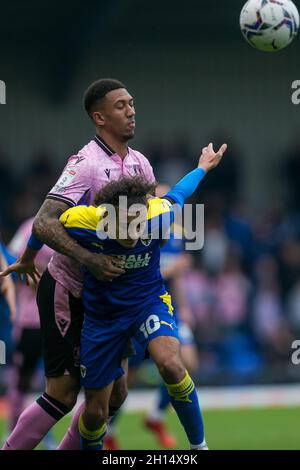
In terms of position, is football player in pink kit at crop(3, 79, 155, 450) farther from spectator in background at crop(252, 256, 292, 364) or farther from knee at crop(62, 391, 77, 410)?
spectator in background at crop(252, 256, 292, 364)

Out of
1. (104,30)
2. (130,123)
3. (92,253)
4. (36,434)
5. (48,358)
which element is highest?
(104,30)

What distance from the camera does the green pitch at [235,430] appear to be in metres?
8.18

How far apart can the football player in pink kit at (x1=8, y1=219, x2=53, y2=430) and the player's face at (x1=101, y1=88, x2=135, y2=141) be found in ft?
7.22

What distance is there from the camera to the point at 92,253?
5797 millimetres

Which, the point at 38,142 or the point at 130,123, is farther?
the point at 38,142

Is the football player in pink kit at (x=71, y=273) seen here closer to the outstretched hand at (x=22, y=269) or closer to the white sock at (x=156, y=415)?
the outstretched hand at (x=22, y=269)

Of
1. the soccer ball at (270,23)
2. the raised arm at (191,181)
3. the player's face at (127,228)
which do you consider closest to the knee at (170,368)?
the player's face at (127,228)

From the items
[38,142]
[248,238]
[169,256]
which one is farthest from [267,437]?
[38,142]

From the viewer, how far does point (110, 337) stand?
19.3 ft

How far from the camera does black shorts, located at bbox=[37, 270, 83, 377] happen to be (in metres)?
6.03

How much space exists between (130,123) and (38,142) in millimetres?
9248

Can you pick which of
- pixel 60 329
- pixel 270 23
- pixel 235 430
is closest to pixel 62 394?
pixel 60 329
